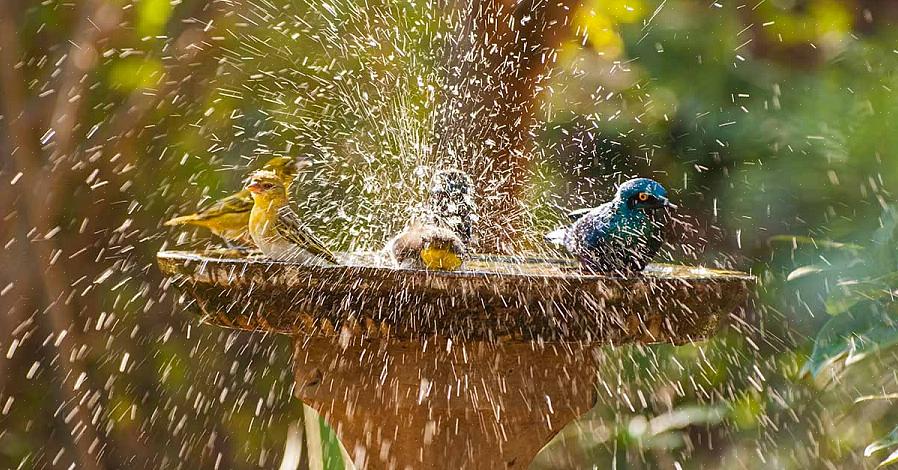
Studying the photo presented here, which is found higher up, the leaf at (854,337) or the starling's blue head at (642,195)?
the starling's blue head at (642,195)

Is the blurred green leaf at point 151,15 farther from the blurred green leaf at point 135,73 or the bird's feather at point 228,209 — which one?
the bird's feather at point 228,209

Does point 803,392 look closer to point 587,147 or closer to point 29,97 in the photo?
point 587,147

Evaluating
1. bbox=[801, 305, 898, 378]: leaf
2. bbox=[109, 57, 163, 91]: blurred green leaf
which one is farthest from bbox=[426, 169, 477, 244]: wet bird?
bbox=[109, 57, 163, 91]: blurred green leaf

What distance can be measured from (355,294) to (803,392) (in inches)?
102

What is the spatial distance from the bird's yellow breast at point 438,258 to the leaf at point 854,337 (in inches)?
40.9

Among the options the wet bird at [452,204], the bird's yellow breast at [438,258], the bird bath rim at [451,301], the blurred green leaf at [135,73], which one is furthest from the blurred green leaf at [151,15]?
the bird's yellow breast at [438,258]

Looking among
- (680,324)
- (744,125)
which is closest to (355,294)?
(680,324)

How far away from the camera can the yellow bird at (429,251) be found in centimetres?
178

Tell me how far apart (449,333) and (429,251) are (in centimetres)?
21

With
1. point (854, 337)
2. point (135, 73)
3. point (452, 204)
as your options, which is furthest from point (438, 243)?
point (135, 73)

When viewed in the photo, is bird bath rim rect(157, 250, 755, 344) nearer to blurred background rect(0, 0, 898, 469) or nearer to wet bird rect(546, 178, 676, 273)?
wet bird rect(546, 178, 676, 273)

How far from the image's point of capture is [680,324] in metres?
1.69

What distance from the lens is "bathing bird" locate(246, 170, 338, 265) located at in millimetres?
1893

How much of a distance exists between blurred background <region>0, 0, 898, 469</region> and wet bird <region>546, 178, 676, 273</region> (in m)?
1.13
